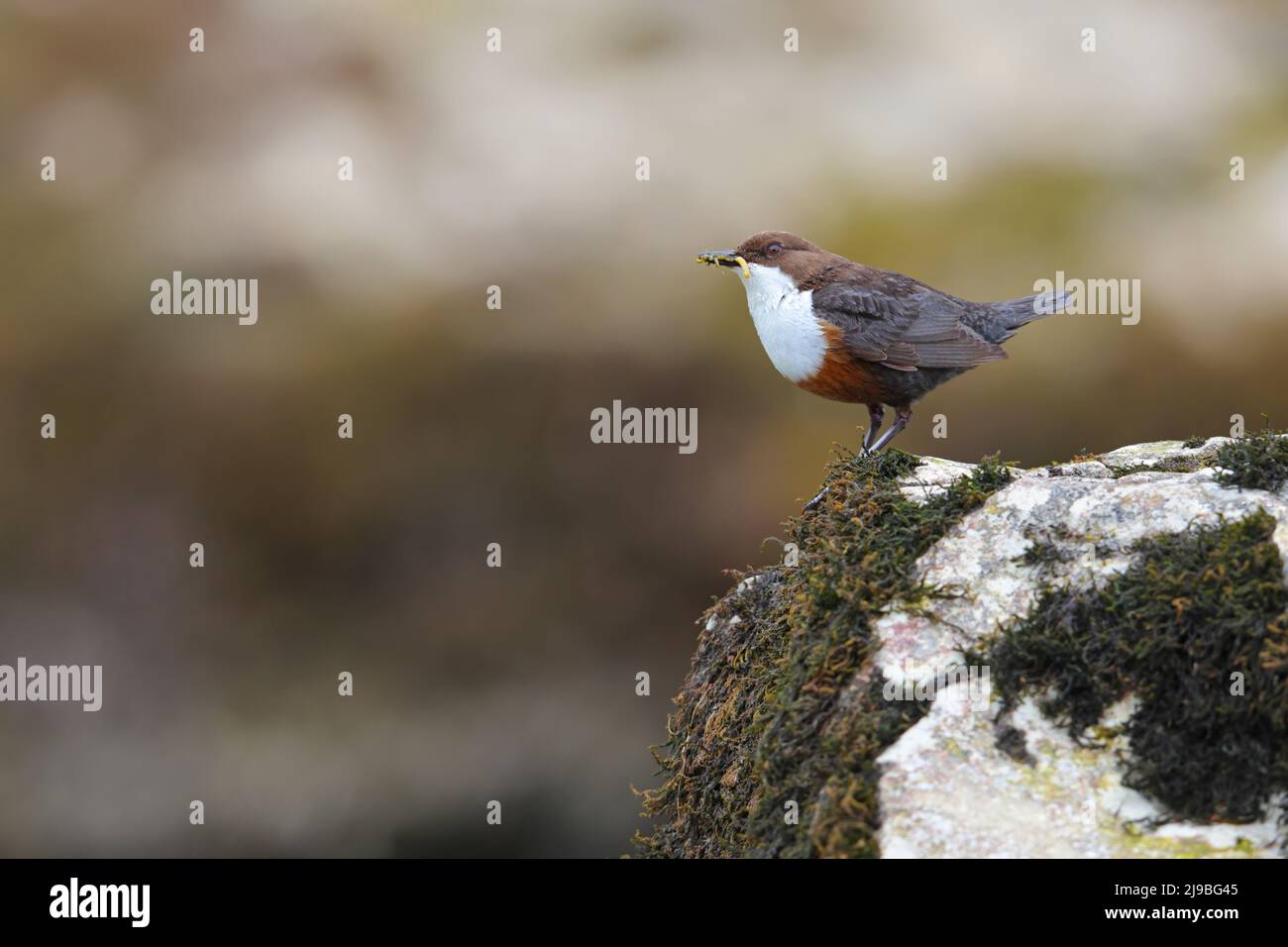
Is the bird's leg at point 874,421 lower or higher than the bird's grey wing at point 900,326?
lower

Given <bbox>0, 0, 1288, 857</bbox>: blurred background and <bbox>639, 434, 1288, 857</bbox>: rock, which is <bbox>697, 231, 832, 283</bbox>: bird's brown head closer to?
<bbox>639, 434, 1288, 857</bbox>: rock

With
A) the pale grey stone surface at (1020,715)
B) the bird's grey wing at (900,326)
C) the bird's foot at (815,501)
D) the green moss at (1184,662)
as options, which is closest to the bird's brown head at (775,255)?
the bird's grey wing at (900,326)

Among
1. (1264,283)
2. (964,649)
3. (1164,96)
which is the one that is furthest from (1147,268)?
(964,649)

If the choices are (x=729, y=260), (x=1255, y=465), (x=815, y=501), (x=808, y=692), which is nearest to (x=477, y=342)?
(x=729, y=260)

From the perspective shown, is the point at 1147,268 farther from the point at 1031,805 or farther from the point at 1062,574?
the point at 1031,805

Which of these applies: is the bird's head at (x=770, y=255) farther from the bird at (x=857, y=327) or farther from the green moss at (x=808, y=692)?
the green moss at (x=808, y=692)

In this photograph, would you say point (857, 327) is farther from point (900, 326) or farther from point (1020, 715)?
point (1020, 715)

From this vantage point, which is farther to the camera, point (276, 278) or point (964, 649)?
point (276, 278)
